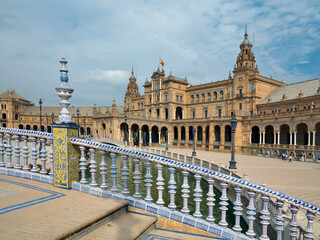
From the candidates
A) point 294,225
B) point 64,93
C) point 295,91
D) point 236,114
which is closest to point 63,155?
point 64,93

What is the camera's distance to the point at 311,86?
33.0 m

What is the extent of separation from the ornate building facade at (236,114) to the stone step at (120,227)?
27239mm

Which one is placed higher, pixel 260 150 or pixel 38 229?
pixel 38 229

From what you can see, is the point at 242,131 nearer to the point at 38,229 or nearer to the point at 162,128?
the point at 162,128

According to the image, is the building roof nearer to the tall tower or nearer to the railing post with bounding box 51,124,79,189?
the railing post with bounding box 51,124,79,189

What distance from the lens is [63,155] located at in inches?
178

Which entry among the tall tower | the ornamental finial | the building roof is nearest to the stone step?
the ornamental finial

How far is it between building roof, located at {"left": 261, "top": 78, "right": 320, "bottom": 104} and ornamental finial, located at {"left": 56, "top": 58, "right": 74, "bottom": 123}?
3590cm

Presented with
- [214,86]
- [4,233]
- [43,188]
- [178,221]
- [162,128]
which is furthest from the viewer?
[162,128]

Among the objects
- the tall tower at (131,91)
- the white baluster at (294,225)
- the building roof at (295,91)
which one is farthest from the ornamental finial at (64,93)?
the tall tower at (131,91)

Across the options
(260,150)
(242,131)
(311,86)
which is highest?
(311,86)

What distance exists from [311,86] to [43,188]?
3932cm

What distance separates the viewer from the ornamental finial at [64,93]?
4.62m

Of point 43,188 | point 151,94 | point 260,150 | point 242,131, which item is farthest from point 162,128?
point 43,188
